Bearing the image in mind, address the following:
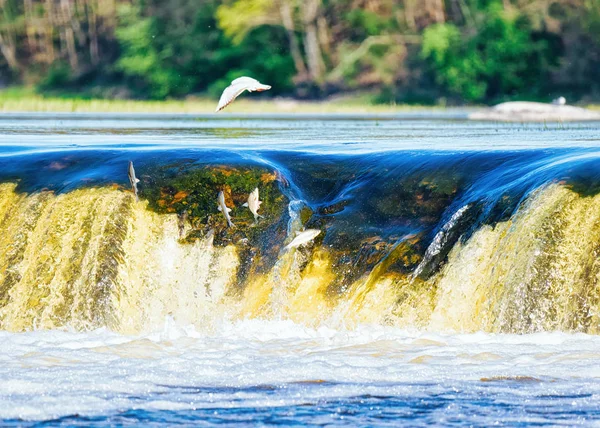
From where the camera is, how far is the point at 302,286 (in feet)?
29.4

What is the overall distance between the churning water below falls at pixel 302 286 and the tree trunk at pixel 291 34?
31.4 metres

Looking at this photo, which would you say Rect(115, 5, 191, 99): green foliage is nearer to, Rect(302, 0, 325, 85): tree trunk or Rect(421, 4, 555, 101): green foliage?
Rect(302, 0, 325, 85): tree trunk

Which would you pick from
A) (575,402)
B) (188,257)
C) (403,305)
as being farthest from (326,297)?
(575,402)

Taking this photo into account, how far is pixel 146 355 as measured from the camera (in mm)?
7551

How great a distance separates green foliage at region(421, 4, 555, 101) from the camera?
35.2 meters

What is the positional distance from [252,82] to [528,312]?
258 cm

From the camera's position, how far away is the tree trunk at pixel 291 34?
139 ft

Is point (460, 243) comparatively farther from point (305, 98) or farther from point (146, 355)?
A: point (305, 98)

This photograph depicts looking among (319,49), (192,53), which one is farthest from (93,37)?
(319,49)

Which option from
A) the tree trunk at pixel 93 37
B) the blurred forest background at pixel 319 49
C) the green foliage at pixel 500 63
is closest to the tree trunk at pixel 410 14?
the blurred forest background at pixel 319 49

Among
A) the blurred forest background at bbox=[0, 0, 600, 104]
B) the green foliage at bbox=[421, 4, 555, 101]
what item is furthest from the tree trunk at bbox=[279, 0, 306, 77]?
the green foliage at bbox=[421, 4, 555, 101]

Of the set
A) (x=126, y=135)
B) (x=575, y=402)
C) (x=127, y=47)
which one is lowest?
(x=575, y=402)

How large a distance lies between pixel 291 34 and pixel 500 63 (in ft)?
33.9

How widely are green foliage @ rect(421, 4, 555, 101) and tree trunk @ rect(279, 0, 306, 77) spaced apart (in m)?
7.77
